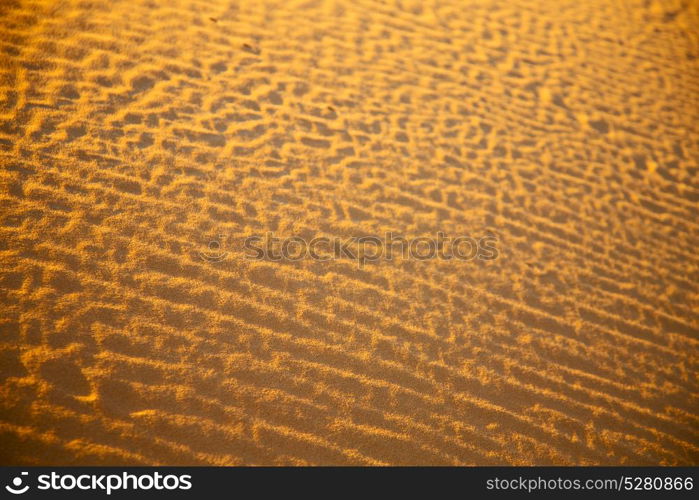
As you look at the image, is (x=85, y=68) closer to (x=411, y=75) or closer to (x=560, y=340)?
(x=411, y=75)

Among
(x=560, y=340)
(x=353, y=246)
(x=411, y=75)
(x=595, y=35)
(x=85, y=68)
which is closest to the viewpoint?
(x=560, y=340)

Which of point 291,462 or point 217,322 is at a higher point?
point 217,322

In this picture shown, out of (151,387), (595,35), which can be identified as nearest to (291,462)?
(151,387)

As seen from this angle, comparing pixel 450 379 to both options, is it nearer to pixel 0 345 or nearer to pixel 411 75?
pixel 0 345

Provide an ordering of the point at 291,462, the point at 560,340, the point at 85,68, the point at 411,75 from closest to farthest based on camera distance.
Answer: the point at 291,462 → the point at 560,340 → the point at 85,68 → the point at 411,75

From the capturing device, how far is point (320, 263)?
3311mm

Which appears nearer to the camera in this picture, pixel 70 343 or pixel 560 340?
pixel 70 343

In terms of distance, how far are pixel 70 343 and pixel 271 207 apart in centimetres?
165

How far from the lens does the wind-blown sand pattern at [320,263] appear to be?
258 cm

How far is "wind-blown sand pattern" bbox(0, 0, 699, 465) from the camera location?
8.46 feet

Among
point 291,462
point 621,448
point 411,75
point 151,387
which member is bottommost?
point 621,448

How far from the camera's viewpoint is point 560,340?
3.23 meters

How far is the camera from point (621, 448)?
9.25 ft

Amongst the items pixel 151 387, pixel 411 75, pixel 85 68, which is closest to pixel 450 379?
pixel 151 387
